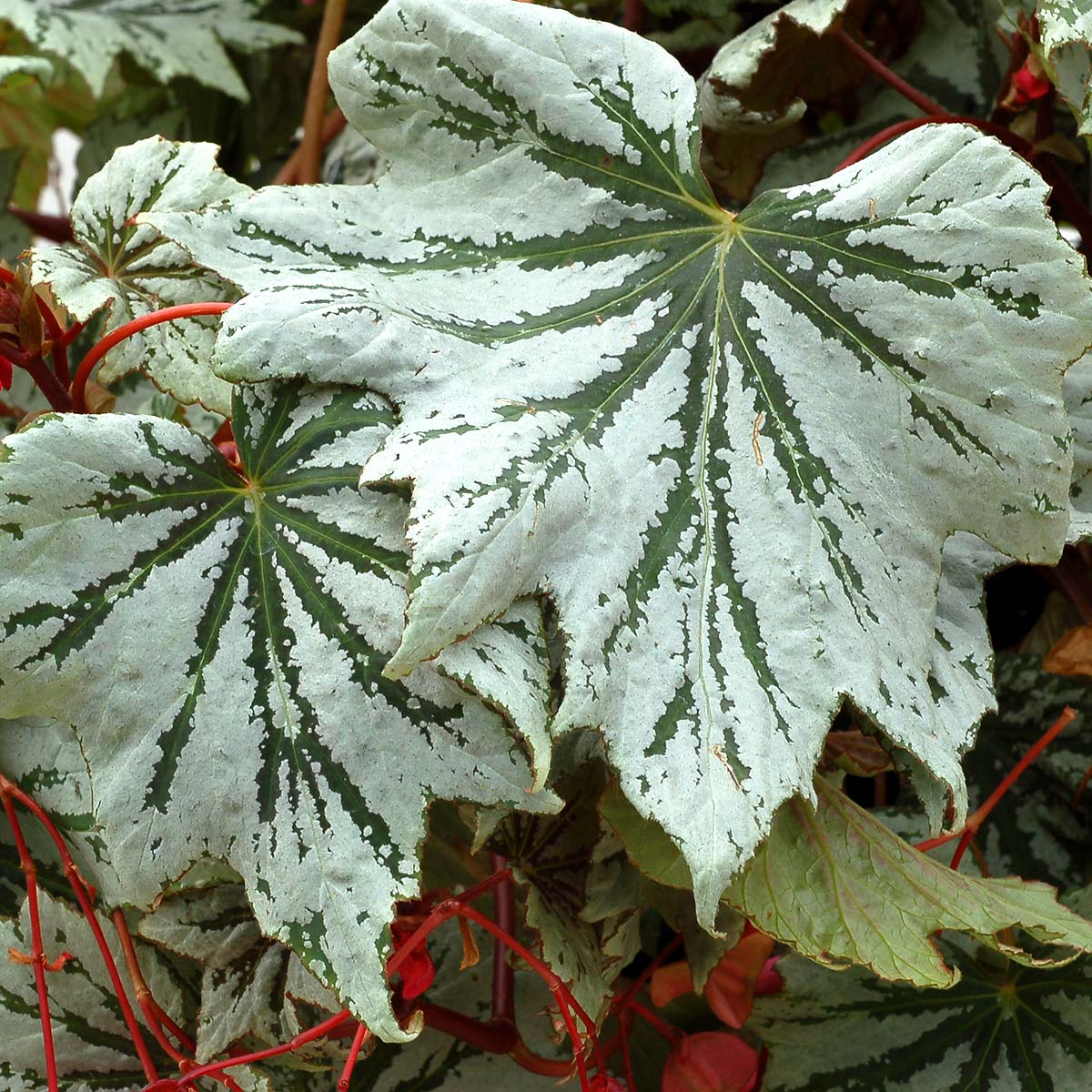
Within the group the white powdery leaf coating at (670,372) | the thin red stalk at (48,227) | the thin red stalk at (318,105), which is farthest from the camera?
the thin red stalk at (48,227)

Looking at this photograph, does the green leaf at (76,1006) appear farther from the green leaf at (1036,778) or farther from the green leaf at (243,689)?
the green leaf at (1036,778)

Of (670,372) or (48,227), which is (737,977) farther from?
(48,227)

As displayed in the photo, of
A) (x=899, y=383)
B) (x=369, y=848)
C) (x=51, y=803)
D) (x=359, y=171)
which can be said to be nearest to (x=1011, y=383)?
(x=899, y=383)

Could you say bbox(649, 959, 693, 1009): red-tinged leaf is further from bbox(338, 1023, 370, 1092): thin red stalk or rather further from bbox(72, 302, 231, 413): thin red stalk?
bbox(72, 302, 231, 413): thin red stalk

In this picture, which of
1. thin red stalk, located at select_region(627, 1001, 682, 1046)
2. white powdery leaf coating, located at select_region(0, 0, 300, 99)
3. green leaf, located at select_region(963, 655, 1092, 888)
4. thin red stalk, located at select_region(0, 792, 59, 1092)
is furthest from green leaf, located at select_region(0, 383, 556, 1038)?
white powdery leaf coating, located at select_region(0, 0, 300, 99)

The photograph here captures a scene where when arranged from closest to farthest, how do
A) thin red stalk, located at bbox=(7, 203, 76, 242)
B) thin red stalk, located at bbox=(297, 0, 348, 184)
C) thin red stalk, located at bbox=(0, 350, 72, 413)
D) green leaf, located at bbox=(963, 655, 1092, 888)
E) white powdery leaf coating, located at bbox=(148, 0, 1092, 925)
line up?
white powdery leaf coating, located at bbox=(148, 0, 1092, 925), thin red stalk, located at bbox=(0, 350, 72, 413), green leaf, located at bbox=(963, 655, 1092, 888), thin red stalk, located at bbox=(297, 0, 348, 184), thin red stalk, located at bbox=(7, 203, 76, 242)

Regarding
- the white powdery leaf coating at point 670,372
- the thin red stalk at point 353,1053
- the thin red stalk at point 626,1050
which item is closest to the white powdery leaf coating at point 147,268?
the white powdery leaf coating at point 670,372
